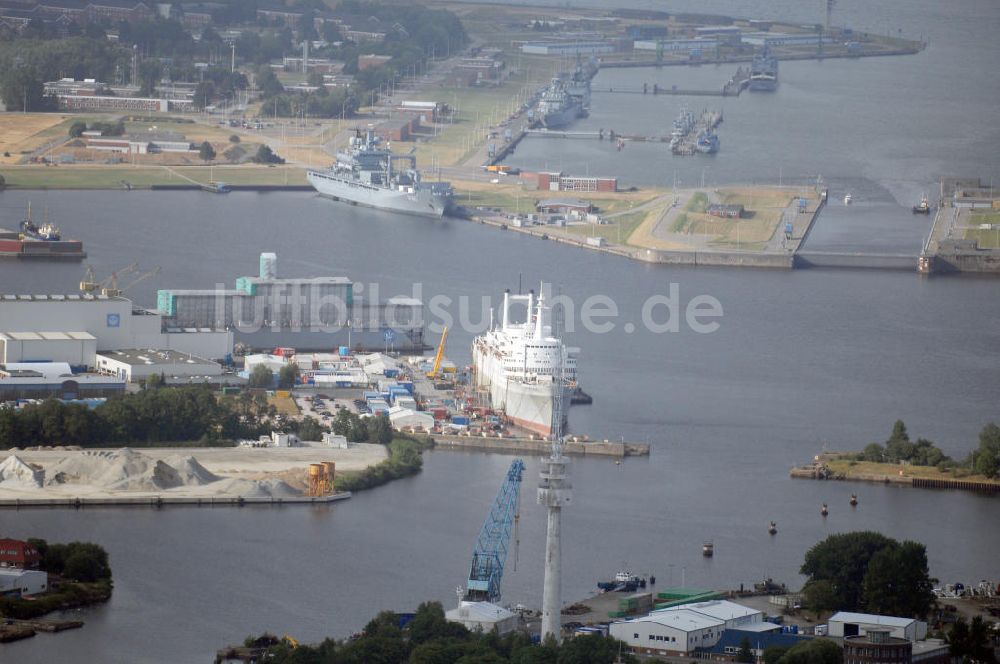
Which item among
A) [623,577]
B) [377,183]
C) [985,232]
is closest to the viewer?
[623,577]

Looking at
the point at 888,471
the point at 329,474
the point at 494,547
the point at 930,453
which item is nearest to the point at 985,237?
the point at 930,453

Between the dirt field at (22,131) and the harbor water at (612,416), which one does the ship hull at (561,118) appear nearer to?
the harbor water at (612,416)

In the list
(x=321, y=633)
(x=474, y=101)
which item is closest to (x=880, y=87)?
(x=474, y=101)

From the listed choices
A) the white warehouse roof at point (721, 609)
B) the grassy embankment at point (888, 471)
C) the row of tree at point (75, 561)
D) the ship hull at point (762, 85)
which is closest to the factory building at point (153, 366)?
the grassy embankment at point (888, 471)

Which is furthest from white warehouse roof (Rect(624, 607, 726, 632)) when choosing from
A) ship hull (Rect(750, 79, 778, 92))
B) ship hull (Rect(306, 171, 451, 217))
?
ship hull (Rect(750, 79, 778, 92))

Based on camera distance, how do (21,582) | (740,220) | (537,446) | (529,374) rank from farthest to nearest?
(740,220) < (529,374) < (537,446) < (21,582)

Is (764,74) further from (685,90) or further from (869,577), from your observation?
(869,577)
